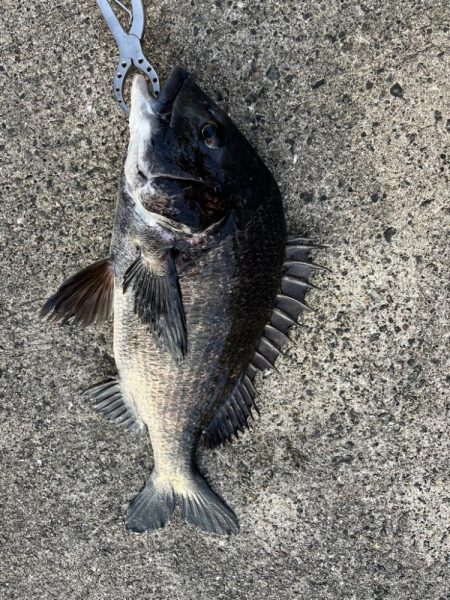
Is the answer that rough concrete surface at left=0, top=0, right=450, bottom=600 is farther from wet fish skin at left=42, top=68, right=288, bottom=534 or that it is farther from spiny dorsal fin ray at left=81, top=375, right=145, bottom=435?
wet fish skin at left=42, top=68, right=288, bottom=534

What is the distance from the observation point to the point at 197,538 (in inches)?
84.7

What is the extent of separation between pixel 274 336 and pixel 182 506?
2.63ft

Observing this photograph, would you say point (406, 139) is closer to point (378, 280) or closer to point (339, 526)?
point (378, 280)

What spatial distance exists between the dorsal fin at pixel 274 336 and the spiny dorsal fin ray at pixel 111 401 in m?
0.34

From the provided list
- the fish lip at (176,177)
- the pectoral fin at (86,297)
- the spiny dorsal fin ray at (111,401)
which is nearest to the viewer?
the fish lip at (176,177)

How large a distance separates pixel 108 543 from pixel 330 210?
174cm

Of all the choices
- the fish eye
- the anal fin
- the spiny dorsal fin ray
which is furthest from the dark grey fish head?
the spiny dorsal fin ray

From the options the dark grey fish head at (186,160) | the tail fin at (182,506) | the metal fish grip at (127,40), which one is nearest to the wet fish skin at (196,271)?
the dark grey fish head at (186,160)

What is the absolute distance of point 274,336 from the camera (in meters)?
1.82

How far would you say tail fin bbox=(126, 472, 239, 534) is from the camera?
1.97 m

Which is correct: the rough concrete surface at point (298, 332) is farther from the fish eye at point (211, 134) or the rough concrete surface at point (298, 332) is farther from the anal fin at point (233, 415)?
the fish eye at point (211, 134)

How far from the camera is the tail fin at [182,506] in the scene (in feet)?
6.46

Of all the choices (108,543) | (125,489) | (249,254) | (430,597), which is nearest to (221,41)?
(249,254)

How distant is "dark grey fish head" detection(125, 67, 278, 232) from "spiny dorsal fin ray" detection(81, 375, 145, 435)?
2.65 feet
